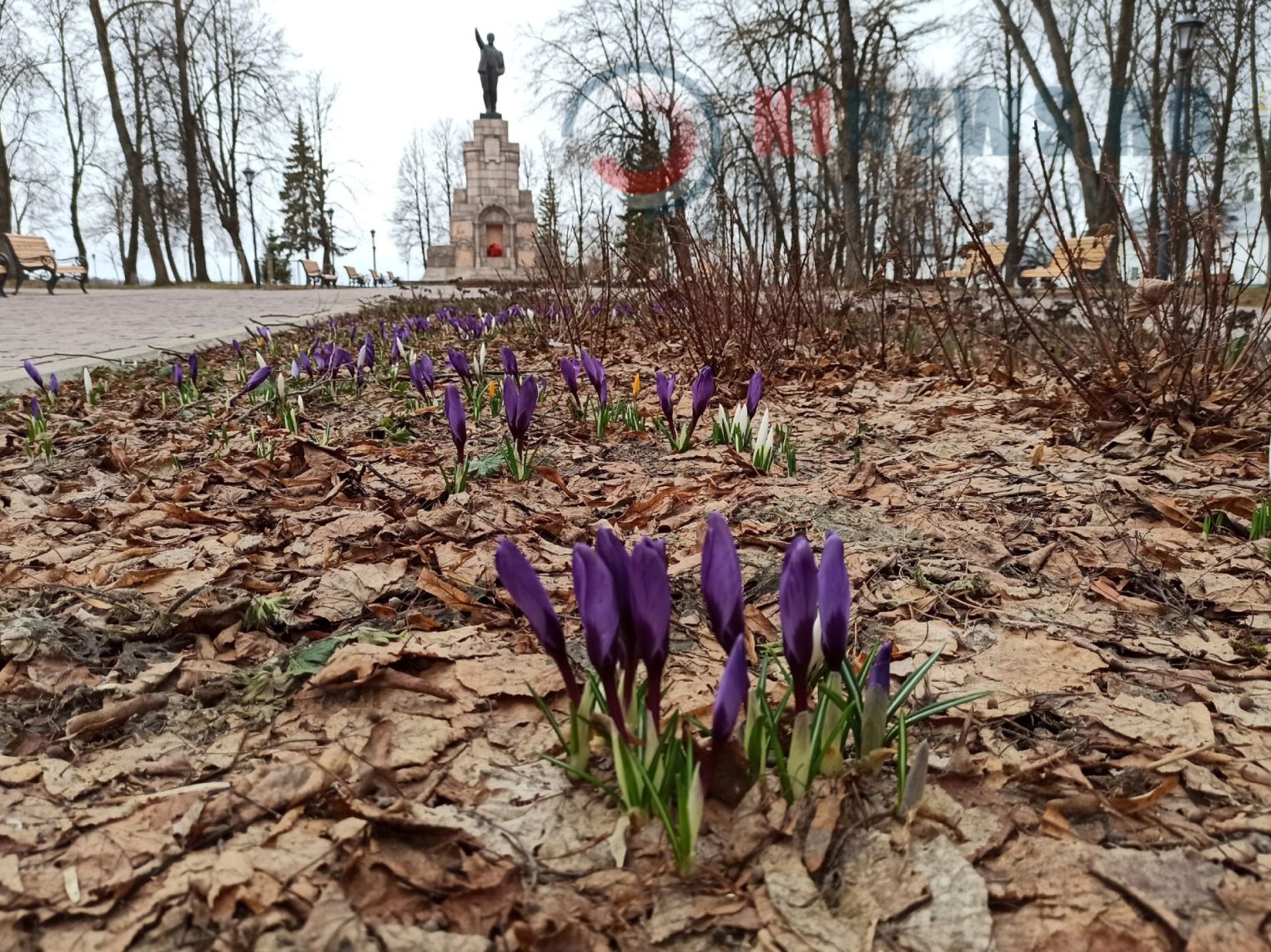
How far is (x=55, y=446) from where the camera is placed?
11.8 ft

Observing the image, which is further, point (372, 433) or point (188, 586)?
point (372, 433)

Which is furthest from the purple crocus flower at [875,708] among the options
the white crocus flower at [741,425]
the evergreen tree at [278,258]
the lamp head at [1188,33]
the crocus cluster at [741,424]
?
the evergreen tree at [278,258]

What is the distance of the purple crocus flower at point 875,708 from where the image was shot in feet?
3.65

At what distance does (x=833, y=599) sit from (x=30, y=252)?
26186 millimetres

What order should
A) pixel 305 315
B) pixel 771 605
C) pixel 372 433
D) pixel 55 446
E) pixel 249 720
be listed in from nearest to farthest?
1. pixel 249 720
2. pixel 771 605
3. pixel 55 446
4. pixel 372 433
5. pixel 305 315

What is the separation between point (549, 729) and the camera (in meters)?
1.38

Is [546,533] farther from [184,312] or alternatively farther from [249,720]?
[184,312]

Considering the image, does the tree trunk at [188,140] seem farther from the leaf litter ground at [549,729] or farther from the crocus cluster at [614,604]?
the crocus cluster at [614,604]

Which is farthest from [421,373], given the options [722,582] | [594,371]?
[722,582]

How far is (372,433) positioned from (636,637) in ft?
9.97

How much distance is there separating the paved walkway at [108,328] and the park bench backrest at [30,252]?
582 centimetres

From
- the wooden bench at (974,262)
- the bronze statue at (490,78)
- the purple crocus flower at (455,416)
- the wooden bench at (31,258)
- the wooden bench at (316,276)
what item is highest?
the bronze statue at (490,78)

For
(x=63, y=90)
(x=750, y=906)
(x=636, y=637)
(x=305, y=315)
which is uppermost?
(x=63, y=90)

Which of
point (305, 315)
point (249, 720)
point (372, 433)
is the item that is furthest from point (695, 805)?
point (305, 315)
